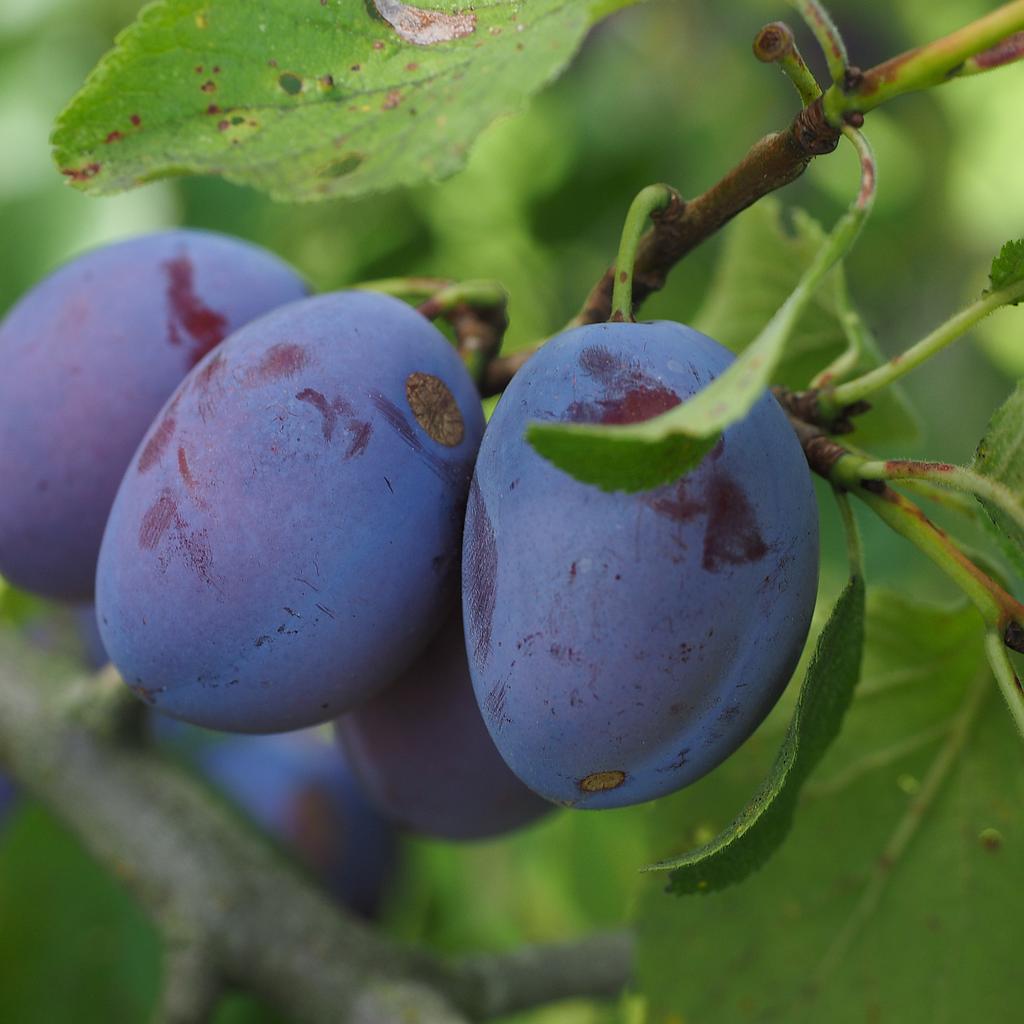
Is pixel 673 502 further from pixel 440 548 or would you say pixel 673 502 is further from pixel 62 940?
pixel 62 940

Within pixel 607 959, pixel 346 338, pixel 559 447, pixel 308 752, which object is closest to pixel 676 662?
pixel 559 447

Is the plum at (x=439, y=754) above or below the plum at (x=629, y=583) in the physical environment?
below

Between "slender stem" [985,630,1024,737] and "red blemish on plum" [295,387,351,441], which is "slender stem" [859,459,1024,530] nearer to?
"slender stem" [985,630,1024,737]

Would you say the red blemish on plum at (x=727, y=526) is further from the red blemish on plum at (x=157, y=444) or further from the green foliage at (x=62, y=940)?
the green foliage at (x=62, y=940)

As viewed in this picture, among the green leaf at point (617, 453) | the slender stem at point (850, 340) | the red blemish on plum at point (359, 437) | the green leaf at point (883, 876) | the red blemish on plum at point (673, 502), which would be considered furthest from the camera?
the green leaf at point (883, 876)

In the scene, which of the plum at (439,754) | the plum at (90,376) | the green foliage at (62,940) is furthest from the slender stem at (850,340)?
the green foliage at (62,940)

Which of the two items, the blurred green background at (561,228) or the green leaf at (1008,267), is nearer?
the green leaf at (1008,267)

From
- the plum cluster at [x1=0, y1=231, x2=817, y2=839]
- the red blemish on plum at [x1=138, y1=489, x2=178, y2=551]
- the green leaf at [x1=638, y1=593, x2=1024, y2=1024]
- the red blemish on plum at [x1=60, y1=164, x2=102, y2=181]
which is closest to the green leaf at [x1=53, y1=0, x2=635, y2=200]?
the red blemish on plum at [x1=60, y1=164, x2=102, y2=181]
